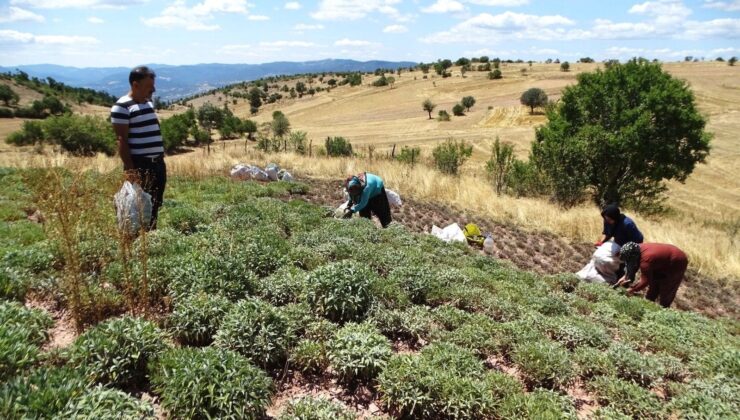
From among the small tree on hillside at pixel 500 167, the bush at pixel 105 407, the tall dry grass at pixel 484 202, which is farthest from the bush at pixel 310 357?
the small tree on hillside at pixel 500 167

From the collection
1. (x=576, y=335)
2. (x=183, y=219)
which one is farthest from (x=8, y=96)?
(x=576, y=335)

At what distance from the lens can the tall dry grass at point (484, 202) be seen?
9.68 meters

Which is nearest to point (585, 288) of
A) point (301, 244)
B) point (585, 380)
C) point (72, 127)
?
point (585, 380)

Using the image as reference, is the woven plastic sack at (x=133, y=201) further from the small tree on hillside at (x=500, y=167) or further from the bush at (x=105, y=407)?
the small tree on hillside at (x=500, y=167)

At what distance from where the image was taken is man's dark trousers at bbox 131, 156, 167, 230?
208 inches

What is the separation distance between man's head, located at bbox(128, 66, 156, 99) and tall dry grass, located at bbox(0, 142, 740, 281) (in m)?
3.64

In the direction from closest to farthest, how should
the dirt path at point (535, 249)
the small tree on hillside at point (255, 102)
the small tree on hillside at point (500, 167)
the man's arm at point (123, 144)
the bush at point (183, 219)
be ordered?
the man's arm at point (123, 144) < the bush at point (183, 219) < the dirt path at point (535, 249) < the small tree on hillside at point (500, 167) < the small tree on hillside at point (255, 102)

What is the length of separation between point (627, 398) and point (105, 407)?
3.64 meters

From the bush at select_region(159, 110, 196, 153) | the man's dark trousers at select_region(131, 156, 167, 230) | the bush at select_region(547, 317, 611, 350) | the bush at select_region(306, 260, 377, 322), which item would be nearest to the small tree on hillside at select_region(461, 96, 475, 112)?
the bush at select_region(159, 110, 196, 153)

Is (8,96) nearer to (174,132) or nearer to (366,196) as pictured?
(174,132)

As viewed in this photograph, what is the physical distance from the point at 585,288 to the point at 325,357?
446 cm

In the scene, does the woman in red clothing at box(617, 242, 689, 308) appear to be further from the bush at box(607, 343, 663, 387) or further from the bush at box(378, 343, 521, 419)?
the bush at box(378, 343, 521, 419)

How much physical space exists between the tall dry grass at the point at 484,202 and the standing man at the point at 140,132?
11.2ft

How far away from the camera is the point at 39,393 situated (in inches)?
96.3
